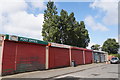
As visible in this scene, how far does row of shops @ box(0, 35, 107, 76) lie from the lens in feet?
39.6

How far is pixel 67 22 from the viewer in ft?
125

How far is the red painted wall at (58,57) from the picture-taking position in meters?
18.3

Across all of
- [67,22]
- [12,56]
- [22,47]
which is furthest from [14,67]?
[67,22]

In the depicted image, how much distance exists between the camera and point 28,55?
1461 cm

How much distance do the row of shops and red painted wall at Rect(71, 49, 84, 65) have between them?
201 cm

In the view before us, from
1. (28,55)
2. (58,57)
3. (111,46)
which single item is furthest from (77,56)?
(111,46)

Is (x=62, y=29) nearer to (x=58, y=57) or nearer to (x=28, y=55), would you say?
(x=58, y=57)

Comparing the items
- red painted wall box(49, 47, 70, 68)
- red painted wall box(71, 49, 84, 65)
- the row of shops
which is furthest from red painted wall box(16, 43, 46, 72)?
red painted wall box(71, 49, 84, 65)

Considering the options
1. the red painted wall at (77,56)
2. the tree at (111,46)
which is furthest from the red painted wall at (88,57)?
the tree at (111,46)

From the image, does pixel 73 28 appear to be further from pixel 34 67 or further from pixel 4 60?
pixel 4 60

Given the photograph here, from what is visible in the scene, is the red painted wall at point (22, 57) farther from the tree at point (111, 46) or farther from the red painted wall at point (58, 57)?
the tree at point (111, 46)

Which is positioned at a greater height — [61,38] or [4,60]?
A: [61,38]

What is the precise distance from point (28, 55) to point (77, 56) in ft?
44.4

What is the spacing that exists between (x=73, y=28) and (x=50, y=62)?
22156 mm
